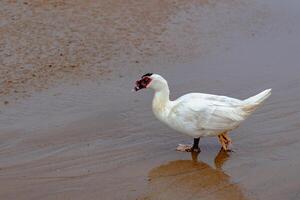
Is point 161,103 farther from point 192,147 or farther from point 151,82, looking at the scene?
point 192,147

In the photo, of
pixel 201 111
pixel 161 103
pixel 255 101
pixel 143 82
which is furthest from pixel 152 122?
pixel 255 101

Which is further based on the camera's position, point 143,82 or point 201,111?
point 143,82

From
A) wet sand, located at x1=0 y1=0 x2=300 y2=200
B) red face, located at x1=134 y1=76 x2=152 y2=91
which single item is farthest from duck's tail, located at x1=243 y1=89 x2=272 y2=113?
red face, located at x1=134 y1=76 x2=152 y2=91

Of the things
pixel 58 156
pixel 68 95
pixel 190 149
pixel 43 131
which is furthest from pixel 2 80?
pixel 190 149

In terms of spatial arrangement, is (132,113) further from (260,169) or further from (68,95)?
(260,169)

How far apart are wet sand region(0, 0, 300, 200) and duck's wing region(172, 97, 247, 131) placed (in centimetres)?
36

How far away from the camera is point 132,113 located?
7.54 m

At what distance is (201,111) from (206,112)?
5cm

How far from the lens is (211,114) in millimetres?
6492

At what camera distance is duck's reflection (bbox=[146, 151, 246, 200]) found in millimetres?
5828

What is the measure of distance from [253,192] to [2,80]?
3742 millimetres

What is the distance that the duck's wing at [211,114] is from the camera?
6.46m

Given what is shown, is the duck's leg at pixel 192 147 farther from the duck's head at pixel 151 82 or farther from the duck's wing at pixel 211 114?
the duck's head at pixel 151 82

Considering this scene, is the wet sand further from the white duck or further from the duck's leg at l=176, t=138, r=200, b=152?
the white duck
